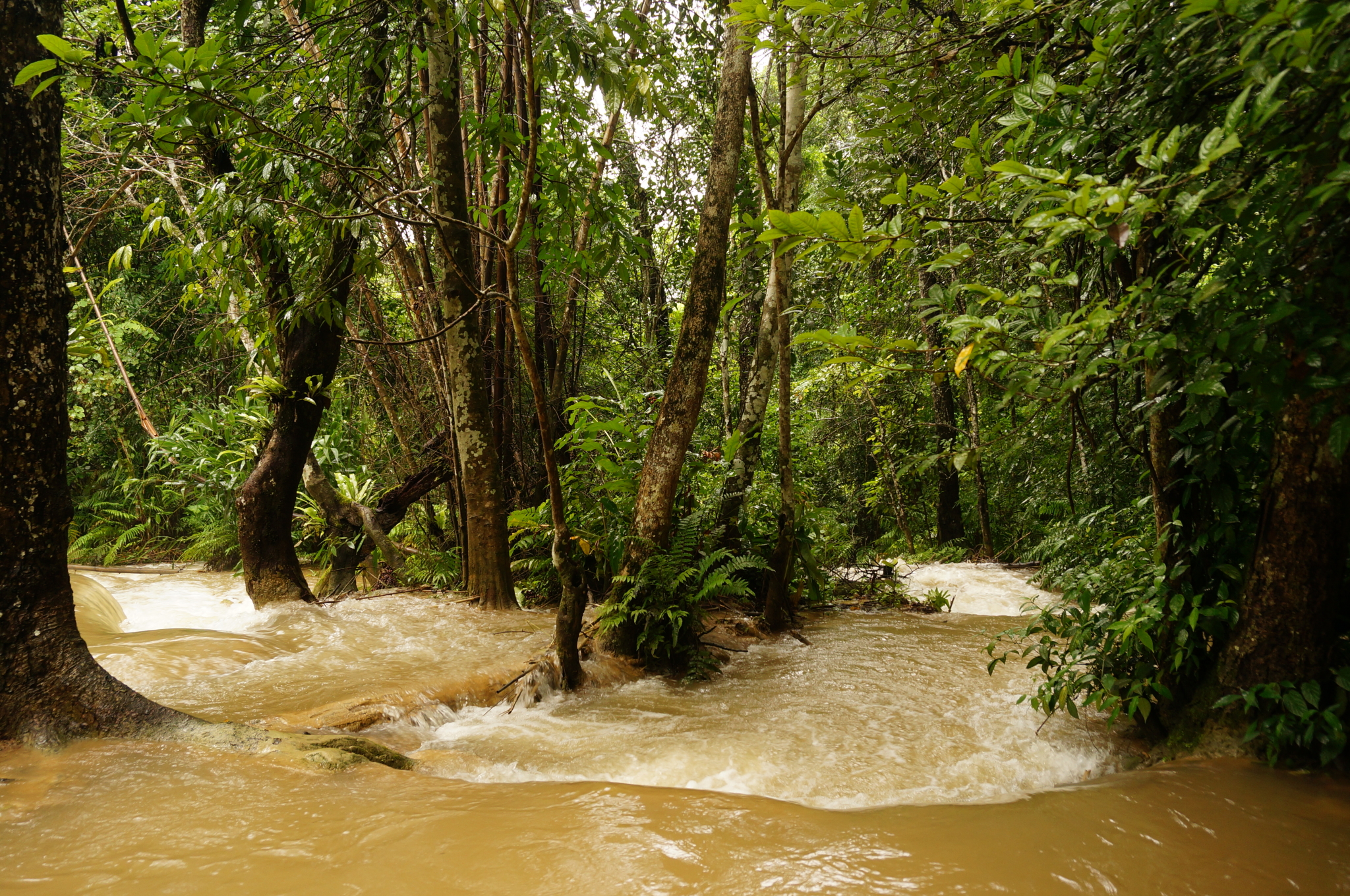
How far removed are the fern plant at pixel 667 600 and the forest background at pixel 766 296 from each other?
0.11ft

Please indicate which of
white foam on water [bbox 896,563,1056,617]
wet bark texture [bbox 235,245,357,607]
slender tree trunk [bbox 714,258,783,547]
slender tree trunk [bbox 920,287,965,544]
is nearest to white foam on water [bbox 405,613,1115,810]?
slender tree trunk [bbox 714,258,783,547]

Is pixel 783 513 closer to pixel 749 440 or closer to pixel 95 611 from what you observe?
pixel 749 440

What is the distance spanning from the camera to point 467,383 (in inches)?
255

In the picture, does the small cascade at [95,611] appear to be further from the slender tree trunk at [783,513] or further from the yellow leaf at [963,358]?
the yellow leaf at [963,358]

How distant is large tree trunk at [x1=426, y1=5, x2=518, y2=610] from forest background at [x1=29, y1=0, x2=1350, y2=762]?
0.03 metres

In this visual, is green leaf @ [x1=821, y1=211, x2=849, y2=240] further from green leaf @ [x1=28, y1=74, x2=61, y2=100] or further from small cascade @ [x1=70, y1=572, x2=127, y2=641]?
small cascade @ [x1=70, y1=572, x2=127, y2=641]

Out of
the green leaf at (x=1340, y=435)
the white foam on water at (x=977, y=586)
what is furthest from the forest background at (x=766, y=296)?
the white foam on water at (x=977, y=586)

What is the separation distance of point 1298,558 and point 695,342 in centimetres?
354

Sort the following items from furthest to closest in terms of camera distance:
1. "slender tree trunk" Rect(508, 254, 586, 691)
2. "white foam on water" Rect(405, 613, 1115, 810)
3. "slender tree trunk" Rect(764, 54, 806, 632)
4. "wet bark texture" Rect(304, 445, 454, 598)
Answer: "wet bark texture" Rect(304, 445, 454, 598)
"slender tree trunk" Rect(764, 54, 806, 632)
"slender tree trunk" Rect(508, 254, 586, 691)
"white foam on water" Rect(405, 613, 1115, 810)

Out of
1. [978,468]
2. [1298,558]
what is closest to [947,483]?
[978,468]

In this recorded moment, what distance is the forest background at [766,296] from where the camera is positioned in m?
2.16

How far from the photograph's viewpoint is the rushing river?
2023mm

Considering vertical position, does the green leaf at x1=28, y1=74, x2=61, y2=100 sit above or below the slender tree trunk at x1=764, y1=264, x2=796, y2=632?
above

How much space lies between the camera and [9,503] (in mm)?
2656
